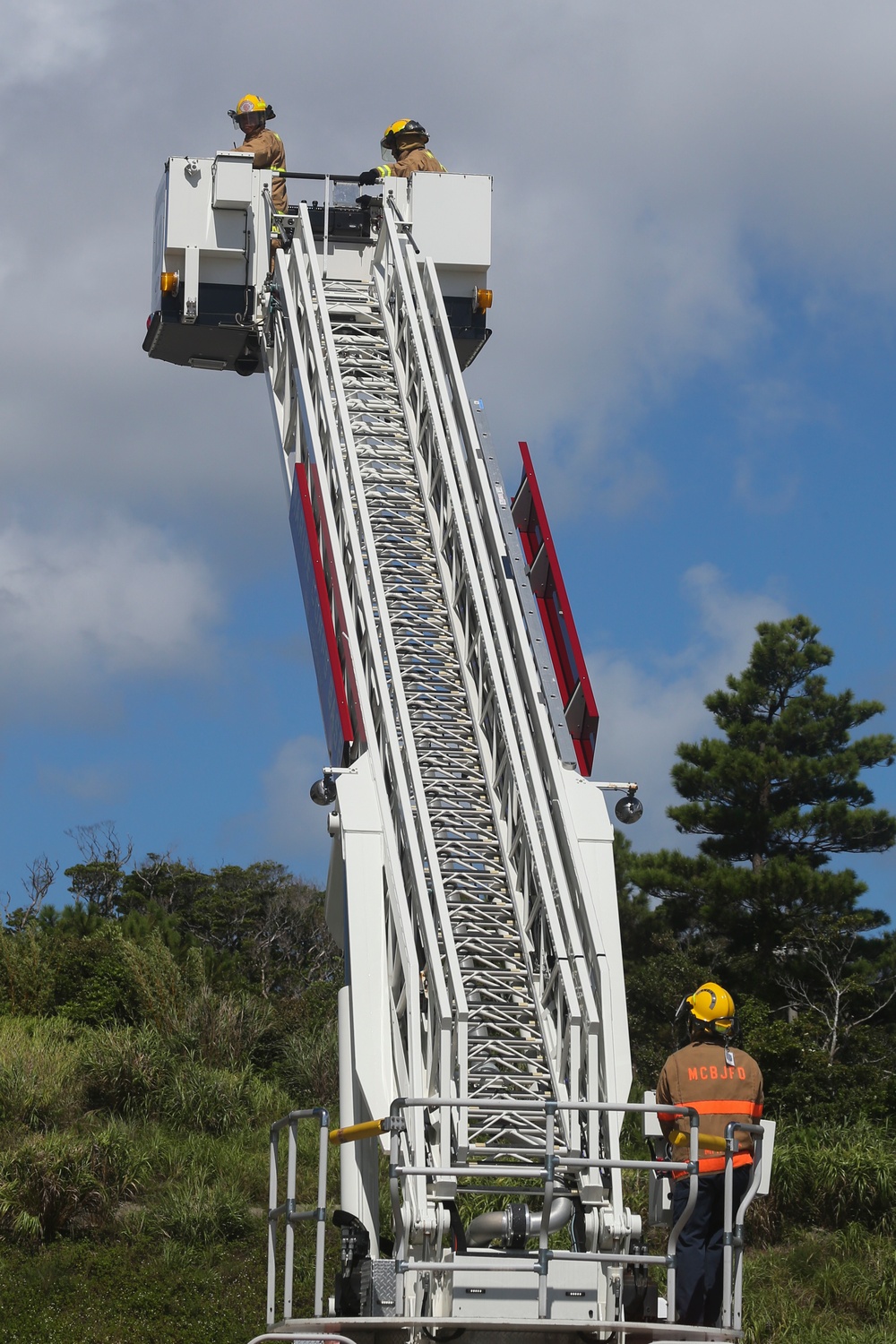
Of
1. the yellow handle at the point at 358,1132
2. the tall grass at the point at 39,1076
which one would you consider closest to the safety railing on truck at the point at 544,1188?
the yellow handle at the point at 358,1132

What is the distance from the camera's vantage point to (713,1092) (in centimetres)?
839

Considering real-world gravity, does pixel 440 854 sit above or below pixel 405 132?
below

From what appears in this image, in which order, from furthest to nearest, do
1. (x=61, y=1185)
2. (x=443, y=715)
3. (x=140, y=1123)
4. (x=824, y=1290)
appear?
(x=140, y=1123)
(x=61, y=1185)
(x=824, y=1290)
(x=443, y=715)

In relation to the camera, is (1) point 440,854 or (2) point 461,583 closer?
(1) point 440,854

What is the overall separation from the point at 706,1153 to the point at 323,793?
319cm

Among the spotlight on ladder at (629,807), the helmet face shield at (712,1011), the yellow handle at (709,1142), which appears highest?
the spotlight on ladder at (629,807)

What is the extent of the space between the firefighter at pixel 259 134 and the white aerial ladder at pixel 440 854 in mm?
1045

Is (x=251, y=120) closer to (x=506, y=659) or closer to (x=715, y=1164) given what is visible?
(x=506, y=659)

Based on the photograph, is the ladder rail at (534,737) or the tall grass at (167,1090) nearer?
the ladder rail at (534,737)

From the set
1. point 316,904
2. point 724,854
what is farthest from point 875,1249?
point 316,904

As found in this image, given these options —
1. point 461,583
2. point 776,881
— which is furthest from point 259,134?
point 776,881

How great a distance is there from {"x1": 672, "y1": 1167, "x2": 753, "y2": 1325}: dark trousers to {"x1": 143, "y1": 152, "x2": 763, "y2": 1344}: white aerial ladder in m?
0.25

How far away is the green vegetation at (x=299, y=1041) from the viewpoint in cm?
1479

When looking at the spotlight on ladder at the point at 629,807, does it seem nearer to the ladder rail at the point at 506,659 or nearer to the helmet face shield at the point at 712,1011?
the ladder rail at the point at 506,659
